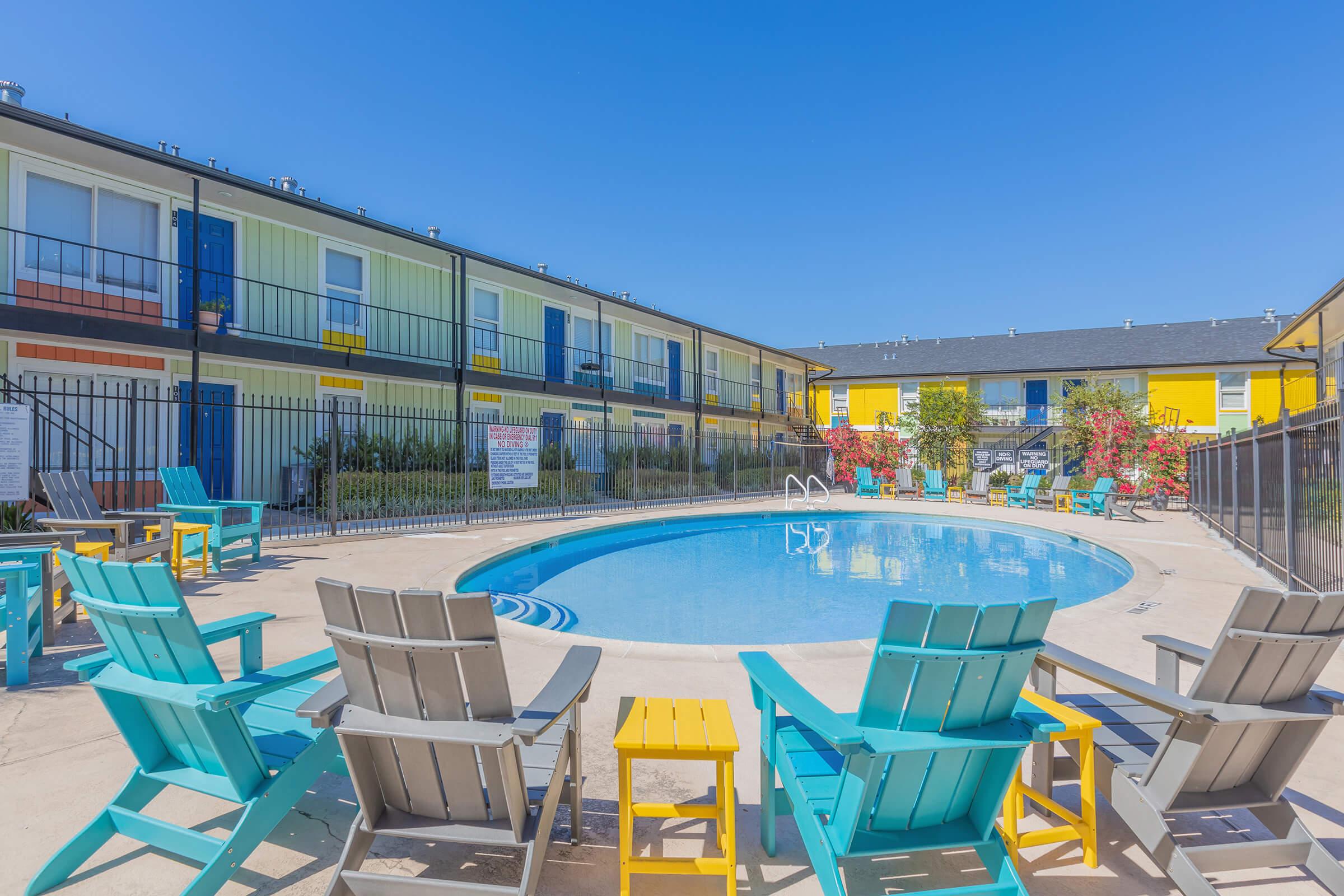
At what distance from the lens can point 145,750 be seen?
2201mm

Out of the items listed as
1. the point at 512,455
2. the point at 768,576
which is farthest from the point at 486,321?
the point at 768,576

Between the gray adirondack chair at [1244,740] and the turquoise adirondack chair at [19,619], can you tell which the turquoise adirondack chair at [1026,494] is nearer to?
the gray adirondack chair at [1244,740]

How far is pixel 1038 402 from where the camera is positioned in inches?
1196

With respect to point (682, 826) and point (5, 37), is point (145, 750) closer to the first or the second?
point (682, 826)

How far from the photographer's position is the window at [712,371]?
25891 mm

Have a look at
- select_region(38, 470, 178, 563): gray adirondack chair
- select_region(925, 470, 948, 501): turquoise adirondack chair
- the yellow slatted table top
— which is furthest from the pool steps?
select_region(925, 470, 948, 501): turquoise adirondack chair

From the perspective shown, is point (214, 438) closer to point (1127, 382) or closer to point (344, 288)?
point (344, 288)

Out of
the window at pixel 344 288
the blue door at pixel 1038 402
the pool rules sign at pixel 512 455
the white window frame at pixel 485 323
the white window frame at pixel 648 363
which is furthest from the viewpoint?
the blue door at pixel 1038 402

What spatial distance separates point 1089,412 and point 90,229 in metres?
26.4

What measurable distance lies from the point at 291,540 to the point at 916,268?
26799 mm

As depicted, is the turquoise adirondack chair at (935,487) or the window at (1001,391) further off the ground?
the window at (1001,391)

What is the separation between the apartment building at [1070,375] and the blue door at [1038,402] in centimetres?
4

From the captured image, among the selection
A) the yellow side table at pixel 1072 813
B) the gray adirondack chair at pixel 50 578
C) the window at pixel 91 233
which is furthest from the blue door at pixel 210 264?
the yellow side table at pixel 1072 813

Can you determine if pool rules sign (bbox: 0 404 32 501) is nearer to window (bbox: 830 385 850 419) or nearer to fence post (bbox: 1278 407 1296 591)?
fence post (bbox: 1278 407 1296 591)
